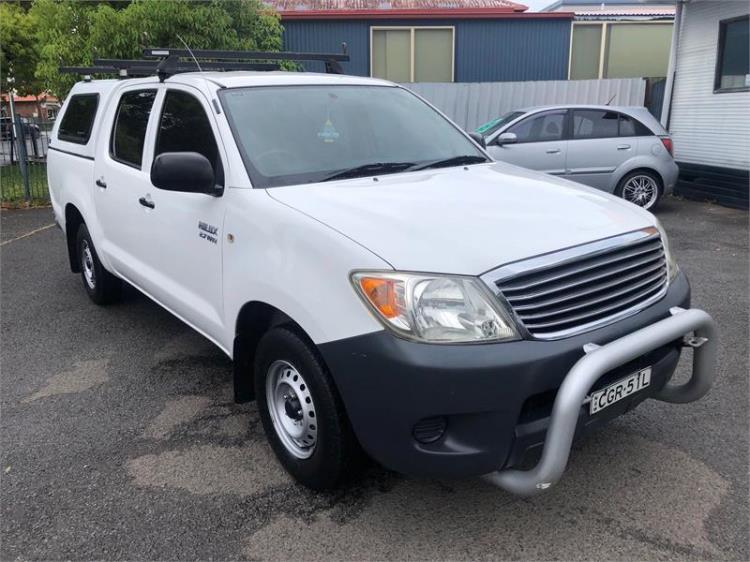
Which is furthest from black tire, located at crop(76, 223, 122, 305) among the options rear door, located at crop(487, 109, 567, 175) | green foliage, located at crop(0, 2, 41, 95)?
green foliage, located at crop(0, 2, 41, 95)

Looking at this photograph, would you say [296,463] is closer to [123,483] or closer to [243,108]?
[123,483]

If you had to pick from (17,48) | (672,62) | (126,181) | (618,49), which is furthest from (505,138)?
(17,48)

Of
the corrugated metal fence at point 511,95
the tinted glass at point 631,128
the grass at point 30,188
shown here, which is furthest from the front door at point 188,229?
the corrugated metal fence at point 511,95

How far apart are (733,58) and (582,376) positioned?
10141 mm

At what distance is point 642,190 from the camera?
989 centimetres

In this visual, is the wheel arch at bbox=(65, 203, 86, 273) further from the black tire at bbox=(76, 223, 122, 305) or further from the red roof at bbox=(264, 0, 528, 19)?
the red roof at bbox=(264, 0, 528, 19)

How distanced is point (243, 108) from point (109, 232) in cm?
189

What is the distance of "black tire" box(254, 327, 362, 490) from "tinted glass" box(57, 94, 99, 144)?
335 centimetres

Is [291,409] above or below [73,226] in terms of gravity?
below

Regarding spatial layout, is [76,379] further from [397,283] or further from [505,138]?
[505,138]

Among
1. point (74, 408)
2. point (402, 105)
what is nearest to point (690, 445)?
point (402, 105)

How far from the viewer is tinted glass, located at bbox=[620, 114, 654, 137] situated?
977cm

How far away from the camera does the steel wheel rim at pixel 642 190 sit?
9852 mm

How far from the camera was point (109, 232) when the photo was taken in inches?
192
